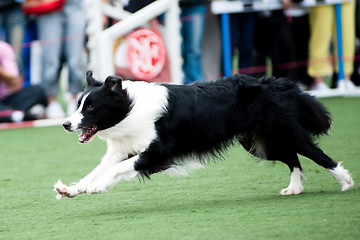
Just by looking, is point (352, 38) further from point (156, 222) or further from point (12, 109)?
point (156, 222)

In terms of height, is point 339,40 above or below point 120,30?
below

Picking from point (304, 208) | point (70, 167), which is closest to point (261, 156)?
point (304, 208)

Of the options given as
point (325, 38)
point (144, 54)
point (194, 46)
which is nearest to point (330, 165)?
point (144, 54)

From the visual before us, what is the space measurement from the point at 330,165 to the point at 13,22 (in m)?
6.14

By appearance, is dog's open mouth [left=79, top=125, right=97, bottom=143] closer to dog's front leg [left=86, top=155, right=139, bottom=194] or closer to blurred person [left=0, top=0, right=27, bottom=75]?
dog's front leg [left=86, top=155, right=139, bottom=194]

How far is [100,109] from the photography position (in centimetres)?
518

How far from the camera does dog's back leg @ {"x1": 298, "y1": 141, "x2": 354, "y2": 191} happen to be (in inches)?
211

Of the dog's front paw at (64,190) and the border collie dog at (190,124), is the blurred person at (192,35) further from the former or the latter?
the dog's front paw at (64,190)

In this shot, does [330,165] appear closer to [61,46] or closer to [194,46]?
[194,46]

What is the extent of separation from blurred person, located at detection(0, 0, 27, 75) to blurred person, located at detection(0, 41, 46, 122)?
286 millimetres

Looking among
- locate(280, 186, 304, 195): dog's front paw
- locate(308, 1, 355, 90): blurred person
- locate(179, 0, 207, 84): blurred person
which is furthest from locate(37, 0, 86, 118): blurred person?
locate(280, 186, 304, 195): dog's front paw

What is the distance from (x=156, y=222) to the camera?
4.64m

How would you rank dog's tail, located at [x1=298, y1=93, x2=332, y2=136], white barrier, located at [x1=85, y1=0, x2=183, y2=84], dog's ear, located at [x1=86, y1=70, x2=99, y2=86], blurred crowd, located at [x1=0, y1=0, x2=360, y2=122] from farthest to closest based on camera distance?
1. blurred crowd, located at [x1=0, y1=0, x2=360, y2=122]
2. white barrier, located at [x1=85, y1=0, x2=183, y2=84]
3. dog's tail, located at [x1=298, y1=93, x2=332, y2=136]
4. dog's ear, located at [x1=86, y1=70, x2=99, y2=86]

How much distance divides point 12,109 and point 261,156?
5.26 m
